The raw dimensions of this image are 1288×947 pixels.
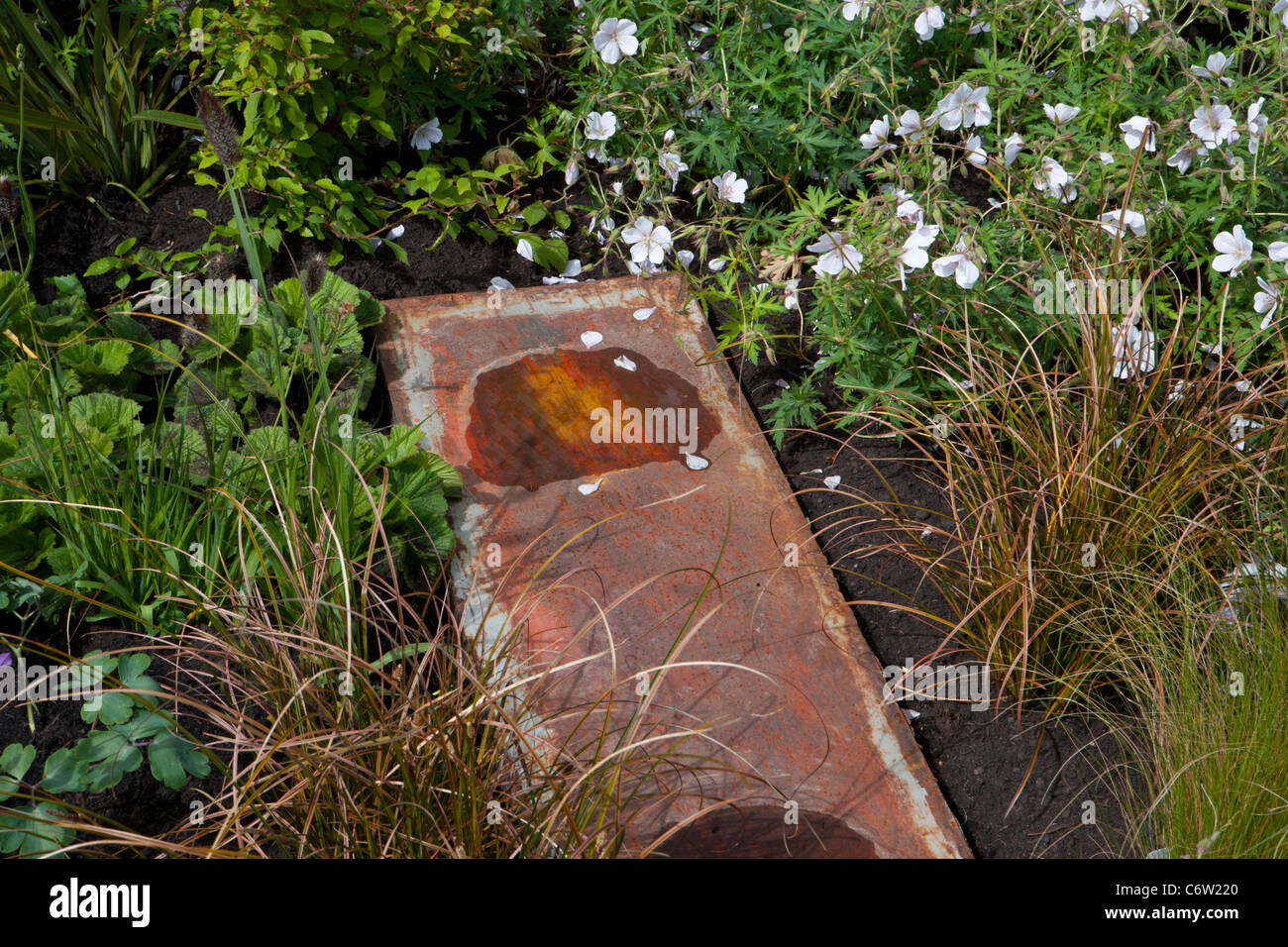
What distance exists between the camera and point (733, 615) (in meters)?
2.50

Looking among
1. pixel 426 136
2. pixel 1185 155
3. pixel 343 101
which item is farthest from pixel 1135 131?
pixel 343 101

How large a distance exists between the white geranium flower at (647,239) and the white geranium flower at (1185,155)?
1.40 m

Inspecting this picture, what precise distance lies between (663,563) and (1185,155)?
1.85 meters

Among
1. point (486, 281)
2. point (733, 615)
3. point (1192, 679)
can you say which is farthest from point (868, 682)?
point (486, 281)

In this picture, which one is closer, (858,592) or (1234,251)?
(858,592)

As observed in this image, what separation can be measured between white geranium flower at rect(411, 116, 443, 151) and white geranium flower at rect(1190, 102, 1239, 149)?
87.2 inches

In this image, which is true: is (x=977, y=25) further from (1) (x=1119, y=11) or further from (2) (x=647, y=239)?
(2) (x=647, y=239)

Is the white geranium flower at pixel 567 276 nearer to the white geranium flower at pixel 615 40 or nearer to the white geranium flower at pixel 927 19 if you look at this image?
the white geranium flower at pixel 615 40

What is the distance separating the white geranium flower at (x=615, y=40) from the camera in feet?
11.1

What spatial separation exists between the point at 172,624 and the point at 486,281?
4.88 ft

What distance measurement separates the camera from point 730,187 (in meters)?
3.26

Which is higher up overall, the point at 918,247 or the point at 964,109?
the point at 964,109

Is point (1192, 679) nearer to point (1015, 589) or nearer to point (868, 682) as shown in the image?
point (1015, 589)

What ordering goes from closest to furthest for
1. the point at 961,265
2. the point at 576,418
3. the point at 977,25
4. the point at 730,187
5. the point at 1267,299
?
1. the point at 961,265
2. the point at 1267,299
3. the point at 576,418
4. the point at 730,187
5. the point at 977,25
